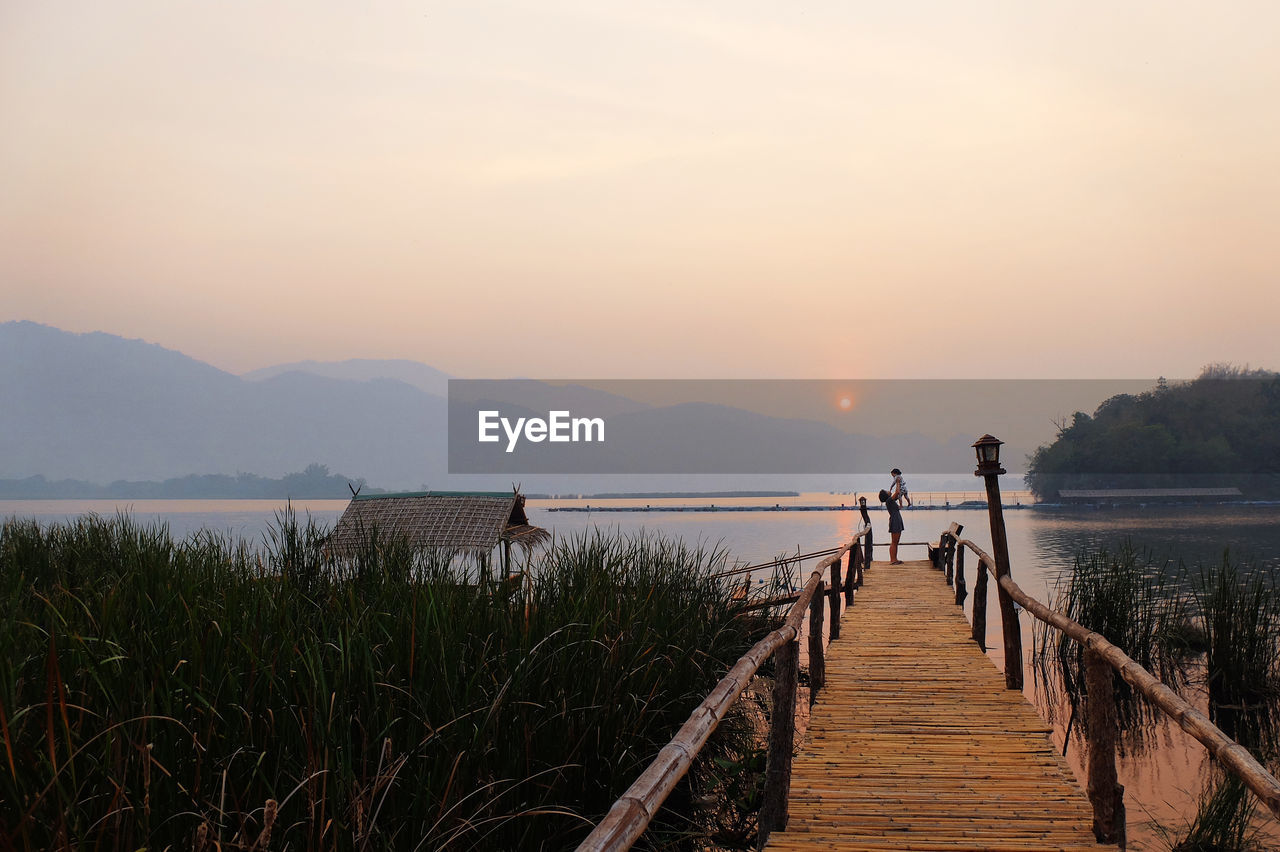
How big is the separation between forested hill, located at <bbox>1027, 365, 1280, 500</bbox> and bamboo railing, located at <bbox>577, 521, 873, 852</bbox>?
11995 centimetres

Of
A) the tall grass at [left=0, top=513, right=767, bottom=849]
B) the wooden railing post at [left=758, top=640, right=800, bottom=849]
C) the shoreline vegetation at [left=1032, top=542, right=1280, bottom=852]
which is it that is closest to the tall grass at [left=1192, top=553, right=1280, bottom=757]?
the shoreline vegetation at [left=1032, top=542, right=1280, bottom=852]

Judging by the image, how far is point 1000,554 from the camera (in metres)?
8.59

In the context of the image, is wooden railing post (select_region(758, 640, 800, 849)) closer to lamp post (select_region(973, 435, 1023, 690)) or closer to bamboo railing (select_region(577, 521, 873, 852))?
bamboo railing (select_region(577, 521, 873, 852))

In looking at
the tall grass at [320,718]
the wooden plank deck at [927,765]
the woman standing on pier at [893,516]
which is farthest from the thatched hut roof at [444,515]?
the tall grass at [320,718]

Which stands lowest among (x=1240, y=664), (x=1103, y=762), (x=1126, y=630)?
(x=1240, y=664)

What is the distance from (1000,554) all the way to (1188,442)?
393ft

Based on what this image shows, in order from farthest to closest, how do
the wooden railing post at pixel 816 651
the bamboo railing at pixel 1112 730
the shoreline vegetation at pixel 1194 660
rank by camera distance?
1. the shoreline vegetation at pixel 1194 660
2. the wooden railing post at pixel 816 651
3. the bamboo railing at pixel 1112 730

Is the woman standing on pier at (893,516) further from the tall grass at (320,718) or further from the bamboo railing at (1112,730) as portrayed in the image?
the tall grass at (320,718)

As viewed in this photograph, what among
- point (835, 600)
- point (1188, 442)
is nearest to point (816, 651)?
point (835, 600)

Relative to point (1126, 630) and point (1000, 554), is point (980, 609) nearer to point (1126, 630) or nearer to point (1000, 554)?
point (1000, 554)

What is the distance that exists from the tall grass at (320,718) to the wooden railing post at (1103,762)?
231 cm

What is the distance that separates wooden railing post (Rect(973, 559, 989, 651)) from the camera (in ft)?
30.4

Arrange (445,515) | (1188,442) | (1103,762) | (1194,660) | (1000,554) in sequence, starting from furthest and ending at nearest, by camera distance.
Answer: (1188,442) < (445,515) < (1194,660) < (1000,554) < (1103,762)

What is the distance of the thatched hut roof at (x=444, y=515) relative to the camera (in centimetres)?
1606
